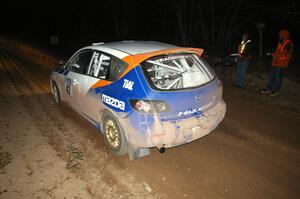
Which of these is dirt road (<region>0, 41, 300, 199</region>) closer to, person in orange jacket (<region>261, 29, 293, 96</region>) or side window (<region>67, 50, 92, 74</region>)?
side window (<region>67, 50, 92, 74</region>)

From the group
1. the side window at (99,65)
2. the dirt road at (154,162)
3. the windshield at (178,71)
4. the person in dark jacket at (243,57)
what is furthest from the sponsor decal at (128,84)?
the person in dark jacket at (243,57)

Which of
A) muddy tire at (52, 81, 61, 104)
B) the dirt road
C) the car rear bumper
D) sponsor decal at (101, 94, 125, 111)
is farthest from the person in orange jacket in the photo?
muddy tire at (52, 81, 61, 104)

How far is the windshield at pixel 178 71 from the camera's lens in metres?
4.05

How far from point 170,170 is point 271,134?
2255mm

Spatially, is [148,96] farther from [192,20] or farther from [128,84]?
[192,20]

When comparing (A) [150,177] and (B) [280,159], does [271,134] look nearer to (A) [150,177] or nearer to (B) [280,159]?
(B) [280,159]

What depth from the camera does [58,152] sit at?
4488 mm

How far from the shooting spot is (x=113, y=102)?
13.0 ft

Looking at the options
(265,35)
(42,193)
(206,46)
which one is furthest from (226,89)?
(265,35)

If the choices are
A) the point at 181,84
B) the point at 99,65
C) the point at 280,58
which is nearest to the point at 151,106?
the point at 181,84

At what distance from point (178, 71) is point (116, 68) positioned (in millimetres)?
1004

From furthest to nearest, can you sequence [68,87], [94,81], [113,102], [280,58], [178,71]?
[280,58] → [68,87] → [94,81] → [178,71] → [113,102]

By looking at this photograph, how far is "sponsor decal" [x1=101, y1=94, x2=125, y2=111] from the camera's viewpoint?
3.81 m

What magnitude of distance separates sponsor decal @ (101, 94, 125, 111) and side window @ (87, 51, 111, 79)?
348mm
